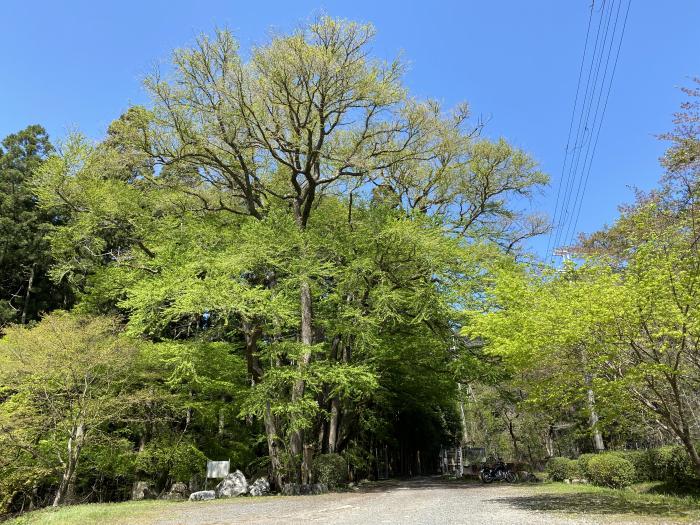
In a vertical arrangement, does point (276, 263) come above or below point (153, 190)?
below

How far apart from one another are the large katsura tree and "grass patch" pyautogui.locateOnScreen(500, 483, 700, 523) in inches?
224

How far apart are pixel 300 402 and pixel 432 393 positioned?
891 cm

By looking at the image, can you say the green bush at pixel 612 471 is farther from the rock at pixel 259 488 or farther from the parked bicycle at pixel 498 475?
the rock at pixel 259 488

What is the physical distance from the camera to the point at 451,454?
1671 inches

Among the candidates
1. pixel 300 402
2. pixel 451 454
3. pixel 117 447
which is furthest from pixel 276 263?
pixel 451 454

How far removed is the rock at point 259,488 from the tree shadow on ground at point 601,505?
750 centimetres

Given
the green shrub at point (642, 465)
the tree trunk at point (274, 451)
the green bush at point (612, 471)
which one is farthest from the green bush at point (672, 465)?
the tree trunk at point (274, 451)

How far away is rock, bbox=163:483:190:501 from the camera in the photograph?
1478 cm

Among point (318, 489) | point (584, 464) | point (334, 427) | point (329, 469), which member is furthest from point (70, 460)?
point (584, 464)

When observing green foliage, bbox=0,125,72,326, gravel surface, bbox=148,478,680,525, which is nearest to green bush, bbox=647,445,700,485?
gravel surface, bbox=148,478,680,525

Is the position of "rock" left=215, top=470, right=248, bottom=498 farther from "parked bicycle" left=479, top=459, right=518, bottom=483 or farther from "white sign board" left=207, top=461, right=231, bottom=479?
"parked bicycle" left=479, top=459, right=518, bottom=483

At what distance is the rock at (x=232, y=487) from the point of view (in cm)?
1447

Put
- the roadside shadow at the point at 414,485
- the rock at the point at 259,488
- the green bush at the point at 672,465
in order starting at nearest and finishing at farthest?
the green bush at the point at 672,465 → the rock at the point at 259,488 → the roadside shadow at the point at 414,485

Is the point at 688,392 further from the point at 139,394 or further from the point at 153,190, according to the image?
the point at 153,190
